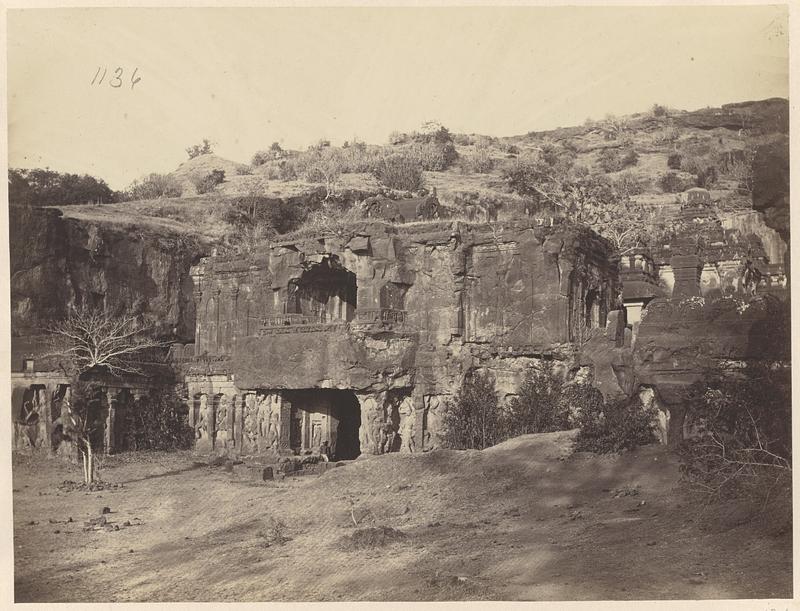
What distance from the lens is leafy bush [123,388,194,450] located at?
30.1m

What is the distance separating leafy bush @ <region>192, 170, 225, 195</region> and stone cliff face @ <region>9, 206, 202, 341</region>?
1807 centimetres

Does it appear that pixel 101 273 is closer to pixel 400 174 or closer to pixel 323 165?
pixel 400 174

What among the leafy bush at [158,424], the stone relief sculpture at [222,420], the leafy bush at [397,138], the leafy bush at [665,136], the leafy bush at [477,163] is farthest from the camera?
the leafy bush at [397,138]

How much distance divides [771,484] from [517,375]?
1260 cm

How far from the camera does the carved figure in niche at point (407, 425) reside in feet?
86.3

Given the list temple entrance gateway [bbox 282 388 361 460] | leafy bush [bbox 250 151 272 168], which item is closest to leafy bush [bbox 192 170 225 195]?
leafy bush [bbox 250 151 272 168]

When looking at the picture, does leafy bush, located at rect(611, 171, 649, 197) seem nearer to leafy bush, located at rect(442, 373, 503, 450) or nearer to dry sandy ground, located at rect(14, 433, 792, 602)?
leafy bush, located at rect(442, 373, 503, 450)

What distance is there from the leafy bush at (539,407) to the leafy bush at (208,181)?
4091 centimetres

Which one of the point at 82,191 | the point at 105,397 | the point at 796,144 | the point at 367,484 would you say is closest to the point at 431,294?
the point at 367,484

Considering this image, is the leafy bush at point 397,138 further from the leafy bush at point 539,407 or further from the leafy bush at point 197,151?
the leafy bush at point 539,407

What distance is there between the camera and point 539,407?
941 inches

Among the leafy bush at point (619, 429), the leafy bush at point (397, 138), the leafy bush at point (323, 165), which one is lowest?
the leafy bush at point (619, 429)

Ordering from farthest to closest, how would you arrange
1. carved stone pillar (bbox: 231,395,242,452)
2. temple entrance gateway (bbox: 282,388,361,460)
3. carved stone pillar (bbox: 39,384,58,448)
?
carved stone pillar (bbox: 231,395,242,452), temple entrance gateway (bbox: 282,388,361,460), carved stone pillar (bbox: 39,384,58,448)

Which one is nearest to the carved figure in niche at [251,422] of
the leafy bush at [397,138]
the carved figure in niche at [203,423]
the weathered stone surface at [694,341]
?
the carved figure in niche at [203,423]
